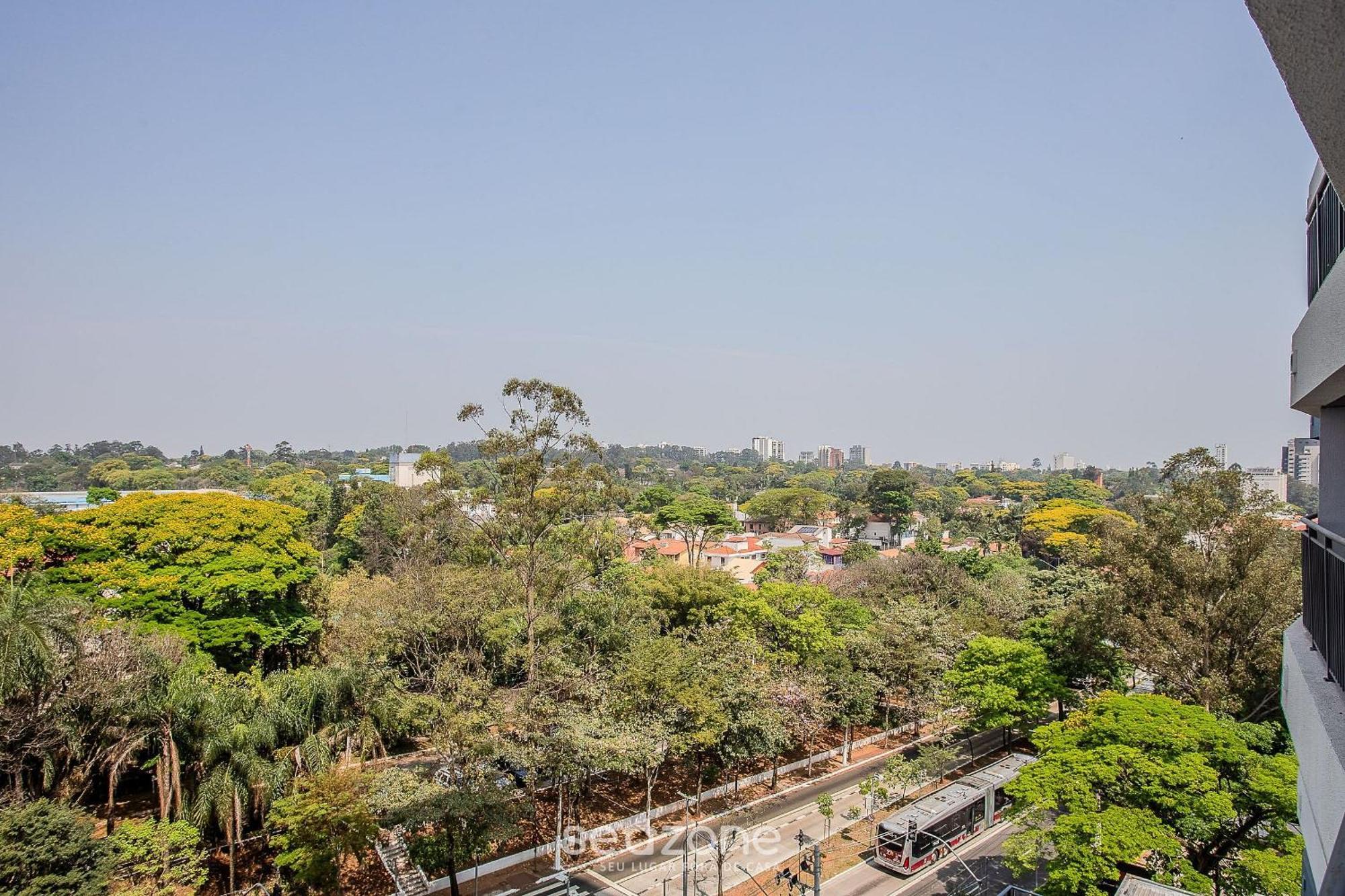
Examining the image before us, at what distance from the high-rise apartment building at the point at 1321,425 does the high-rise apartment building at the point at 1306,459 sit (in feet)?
0.39

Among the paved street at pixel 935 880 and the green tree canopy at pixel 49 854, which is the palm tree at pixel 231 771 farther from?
the paved street at pixel 935 880

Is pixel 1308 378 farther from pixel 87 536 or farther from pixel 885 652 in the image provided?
pixel 87 536

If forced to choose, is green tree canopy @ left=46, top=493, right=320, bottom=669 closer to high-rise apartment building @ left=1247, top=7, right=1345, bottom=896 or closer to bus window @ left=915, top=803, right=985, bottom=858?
bus window @ left=915, top=803, right=985, bottom=858

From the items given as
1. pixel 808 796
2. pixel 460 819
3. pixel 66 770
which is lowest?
pixel 808 796

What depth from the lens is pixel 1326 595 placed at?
3281 millimetres

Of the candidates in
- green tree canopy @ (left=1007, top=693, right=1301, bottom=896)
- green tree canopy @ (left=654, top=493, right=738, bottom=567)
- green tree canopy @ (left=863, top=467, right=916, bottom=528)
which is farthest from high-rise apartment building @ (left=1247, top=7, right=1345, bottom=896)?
green tree canopy @ (left=863, top=467, right=916, bottom=528)

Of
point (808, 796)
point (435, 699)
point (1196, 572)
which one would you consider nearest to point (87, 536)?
point (435, 699)

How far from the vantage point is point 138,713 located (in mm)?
12773

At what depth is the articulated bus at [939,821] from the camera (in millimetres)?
15531

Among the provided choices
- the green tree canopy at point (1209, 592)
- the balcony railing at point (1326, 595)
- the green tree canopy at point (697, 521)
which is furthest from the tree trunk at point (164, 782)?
the green tree canopy at point (697, 521)

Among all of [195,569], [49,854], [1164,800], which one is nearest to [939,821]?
[1164,800]

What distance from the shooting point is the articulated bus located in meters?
15.5

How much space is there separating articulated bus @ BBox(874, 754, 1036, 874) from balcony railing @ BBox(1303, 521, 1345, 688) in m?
12.6

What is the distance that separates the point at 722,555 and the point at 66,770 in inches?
1430
